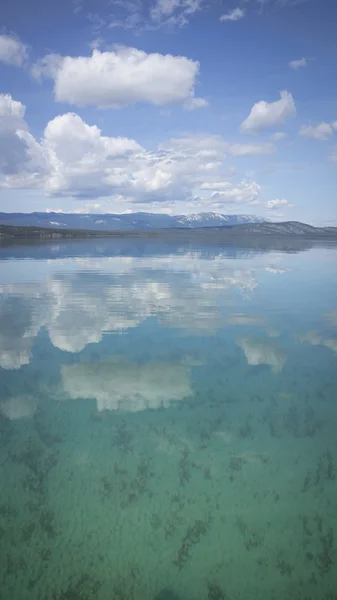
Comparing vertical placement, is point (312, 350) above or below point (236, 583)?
above

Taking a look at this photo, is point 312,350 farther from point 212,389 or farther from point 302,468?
point 302,468

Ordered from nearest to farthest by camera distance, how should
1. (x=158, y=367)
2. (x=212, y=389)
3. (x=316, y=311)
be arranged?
(x=212, y=389)
(x=158, y=367)
(x=316, y=311)

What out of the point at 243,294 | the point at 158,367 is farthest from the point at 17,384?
the point at 243,294

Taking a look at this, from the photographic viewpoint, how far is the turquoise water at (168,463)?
7.82 m

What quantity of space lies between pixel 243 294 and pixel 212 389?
21.1 meters

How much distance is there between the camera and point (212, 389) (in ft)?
50.6

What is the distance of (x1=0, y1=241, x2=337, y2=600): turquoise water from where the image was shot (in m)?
7.82

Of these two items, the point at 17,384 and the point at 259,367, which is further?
the point at 259,367

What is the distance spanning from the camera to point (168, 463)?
10898 mm

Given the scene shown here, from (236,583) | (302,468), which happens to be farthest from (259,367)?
(236,583)

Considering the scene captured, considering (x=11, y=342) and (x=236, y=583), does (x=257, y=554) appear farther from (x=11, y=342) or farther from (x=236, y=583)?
(x=11, y=342)

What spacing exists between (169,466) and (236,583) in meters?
3.48

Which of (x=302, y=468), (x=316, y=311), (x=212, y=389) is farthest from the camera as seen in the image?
(x=316, y=311)

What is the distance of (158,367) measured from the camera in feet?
57.5
